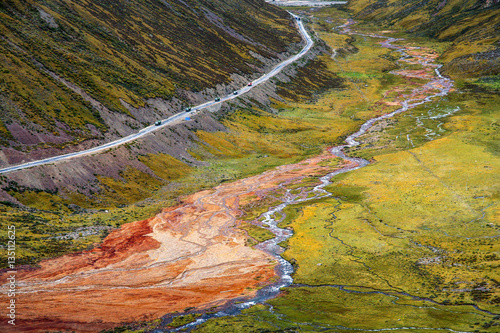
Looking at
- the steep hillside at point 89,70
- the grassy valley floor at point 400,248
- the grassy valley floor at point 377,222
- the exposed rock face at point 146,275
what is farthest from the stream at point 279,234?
the steep hillside at point 89,70

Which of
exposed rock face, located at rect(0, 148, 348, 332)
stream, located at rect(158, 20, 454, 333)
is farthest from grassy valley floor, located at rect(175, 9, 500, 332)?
exposed rock face, located at rect(0, 148, 348, 332)

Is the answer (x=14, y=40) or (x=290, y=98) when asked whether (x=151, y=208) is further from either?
(x=290, y=98)

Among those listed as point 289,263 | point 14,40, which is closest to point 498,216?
point 289,263

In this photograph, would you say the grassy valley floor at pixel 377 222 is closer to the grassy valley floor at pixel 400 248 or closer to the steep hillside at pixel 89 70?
the grassy valley floor at pixel 400 248

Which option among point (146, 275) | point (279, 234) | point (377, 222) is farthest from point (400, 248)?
point (146, 275)

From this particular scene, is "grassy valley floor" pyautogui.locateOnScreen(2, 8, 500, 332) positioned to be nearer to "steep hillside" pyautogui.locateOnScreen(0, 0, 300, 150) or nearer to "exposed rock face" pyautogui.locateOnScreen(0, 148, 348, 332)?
"exposed rock face" pyautogui.locateOnScreen(0, 148, 348, 332)
